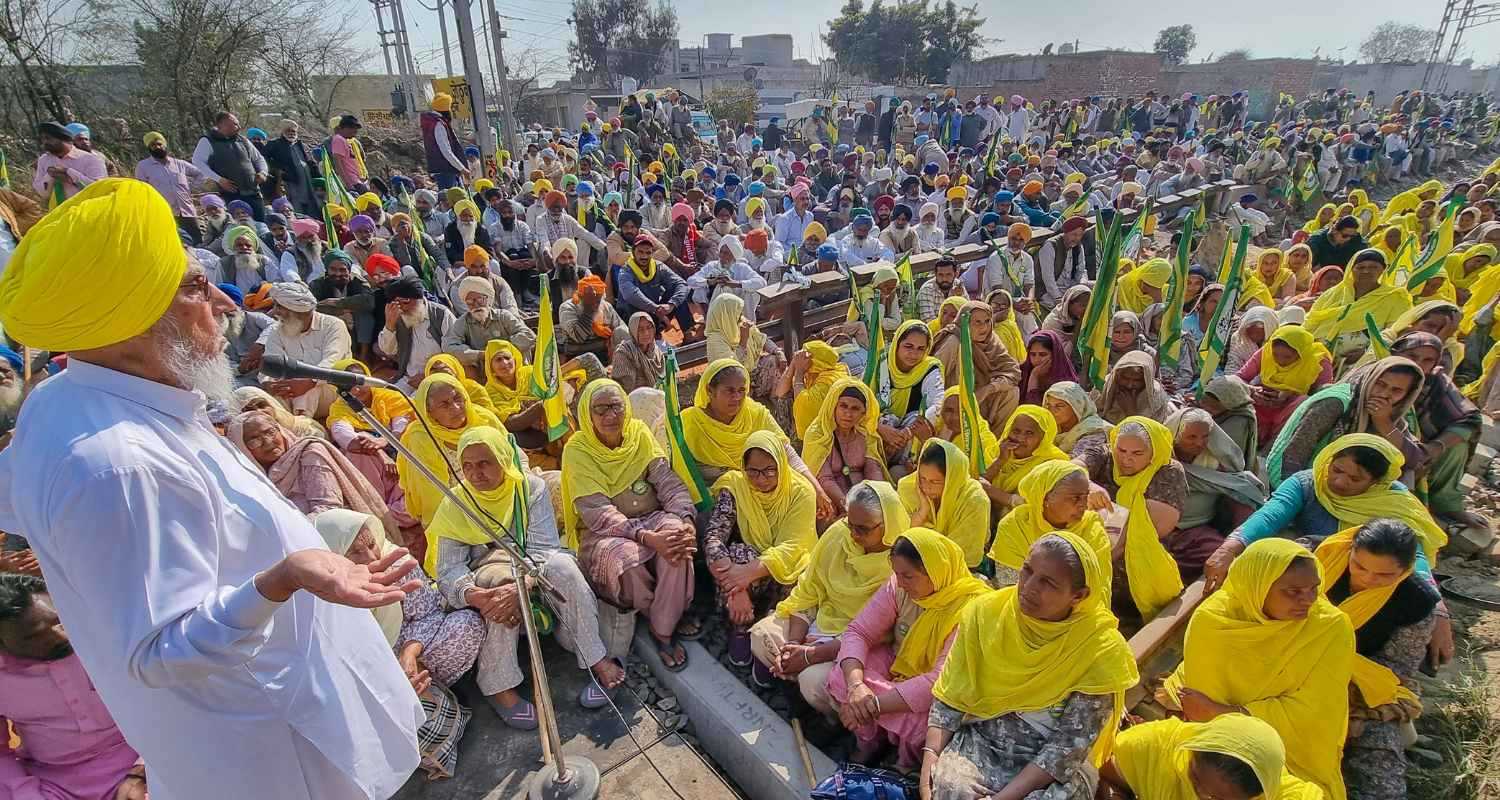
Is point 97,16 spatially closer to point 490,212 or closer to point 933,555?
point 490,212

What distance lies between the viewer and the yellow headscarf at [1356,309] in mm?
5930

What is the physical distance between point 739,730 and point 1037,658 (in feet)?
4.65

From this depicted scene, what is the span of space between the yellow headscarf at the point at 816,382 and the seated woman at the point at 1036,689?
279 centimetres

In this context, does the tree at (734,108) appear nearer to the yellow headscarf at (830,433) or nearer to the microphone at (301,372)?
the yellow headscarf at (830,433)

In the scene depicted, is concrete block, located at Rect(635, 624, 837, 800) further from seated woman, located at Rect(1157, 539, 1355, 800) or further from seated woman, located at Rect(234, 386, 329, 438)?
seated woman, located at Rect(234, 386, 329, 438)

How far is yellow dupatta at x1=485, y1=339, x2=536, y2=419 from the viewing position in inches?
211

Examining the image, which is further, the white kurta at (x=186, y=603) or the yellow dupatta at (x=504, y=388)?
the yellow dupatta at (x=504, y=388)

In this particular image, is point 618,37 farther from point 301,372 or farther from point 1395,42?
point 1395,42

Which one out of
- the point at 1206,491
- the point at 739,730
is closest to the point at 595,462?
the point at 739,730

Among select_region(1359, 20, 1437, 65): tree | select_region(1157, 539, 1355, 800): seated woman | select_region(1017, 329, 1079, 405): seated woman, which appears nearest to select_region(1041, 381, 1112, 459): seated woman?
select_region(1017, 329, 1079, 405): seated woman

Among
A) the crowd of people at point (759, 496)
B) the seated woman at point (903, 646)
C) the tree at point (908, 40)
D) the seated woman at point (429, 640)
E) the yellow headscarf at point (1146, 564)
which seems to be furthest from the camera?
the tree at point (908, 40)

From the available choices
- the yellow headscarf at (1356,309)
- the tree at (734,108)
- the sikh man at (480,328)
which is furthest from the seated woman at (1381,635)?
the tree at (734,108)

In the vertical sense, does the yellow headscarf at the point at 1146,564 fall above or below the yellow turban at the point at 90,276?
below

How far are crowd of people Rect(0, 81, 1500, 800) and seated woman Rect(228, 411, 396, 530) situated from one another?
0.07 ft
